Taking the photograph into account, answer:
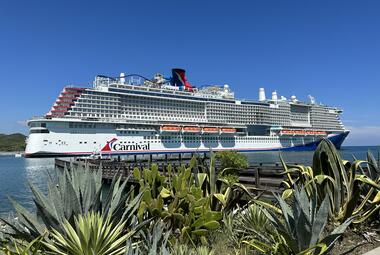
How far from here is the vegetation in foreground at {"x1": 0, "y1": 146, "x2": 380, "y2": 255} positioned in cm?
344

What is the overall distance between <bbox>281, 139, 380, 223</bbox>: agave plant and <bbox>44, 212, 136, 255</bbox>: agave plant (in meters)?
2.19

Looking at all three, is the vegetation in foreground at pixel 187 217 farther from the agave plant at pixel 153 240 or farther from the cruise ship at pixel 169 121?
the cruise ship at pixel 169 121

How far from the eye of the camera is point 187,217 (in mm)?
4836

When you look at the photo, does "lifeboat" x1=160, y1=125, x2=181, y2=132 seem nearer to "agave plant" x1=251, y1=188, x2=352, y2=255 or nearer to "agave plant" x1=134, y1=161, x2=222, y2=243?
"agave plant" x1=134, y1=161, x2=222, y2=243

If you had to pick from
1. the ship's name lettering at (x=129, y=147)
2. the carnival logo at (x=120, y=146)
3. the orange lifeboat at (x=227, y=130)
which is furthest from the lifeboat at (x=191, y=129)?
the carnival logo at (x=120, y=146)

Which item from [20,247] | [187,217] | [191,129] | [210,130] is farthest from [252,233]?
[210,130]

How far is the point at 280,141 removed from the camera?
84.6 metres

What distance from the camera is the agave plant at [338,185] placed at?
15.4 ft

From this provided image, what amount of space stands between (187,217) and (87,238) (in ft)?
6.01

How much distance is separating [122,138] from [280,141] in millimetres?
39953

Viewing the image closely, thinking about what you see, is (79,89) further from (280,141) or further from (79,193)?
(79,193)

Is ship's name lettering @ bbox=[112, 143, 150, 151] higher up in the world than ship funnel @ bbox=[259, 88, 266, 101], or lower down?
lower down

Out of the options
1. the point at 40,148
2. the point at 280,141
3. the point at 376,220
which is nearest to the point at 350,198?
the point at 376,220

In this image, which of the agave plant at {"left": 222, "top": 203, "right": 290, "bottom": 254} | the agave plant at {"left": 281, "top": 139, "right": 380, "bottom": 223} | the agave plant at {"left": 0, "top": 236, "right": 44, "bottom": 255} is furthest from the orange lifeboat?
the agave plant at {"left": 0, "top": 236, "right": 44, "bottom": 255}
